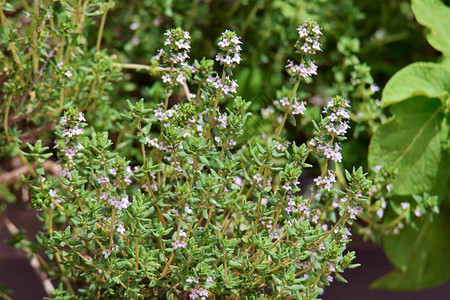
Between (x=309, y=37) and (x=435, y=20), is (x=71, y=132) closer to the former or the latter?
(x=309, y=37)

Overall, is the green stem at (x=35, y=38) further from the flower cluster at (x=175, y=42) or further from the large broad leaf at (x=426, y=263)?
the large broad leaf at (x=426, y=263)

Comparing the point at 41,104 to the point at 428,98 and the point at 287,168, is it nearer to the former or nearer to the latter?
the point at 287,168

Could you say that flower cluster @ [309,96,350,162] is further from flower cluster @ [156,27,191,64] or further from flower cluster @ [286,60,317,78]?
flower cluster @ [156,27,191,64]

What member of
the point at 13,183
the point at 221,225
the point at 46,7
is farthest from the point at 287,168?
the point at 13,183

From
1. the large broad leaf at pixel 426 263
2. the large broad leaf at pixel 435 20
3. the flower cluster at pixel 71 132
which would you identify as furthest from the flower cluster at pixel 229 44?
the large broad leaf at pixel 426 263

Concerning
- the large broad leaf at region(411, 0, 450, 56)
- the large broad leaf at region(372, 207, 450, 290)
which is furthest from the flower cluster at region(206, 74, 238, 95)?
the large broad leaf at region(372, 207, 450, 290)

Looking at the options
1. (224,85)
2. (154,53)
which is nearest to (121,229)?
(224,85)
